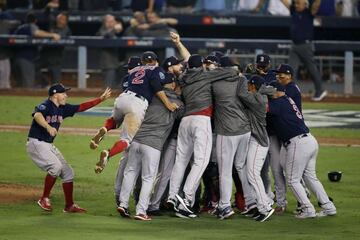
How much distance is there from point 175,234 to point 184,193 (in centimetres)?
117

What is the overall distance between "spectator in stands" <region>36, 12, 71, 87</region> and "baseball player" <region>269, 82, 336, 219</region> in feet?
47.1

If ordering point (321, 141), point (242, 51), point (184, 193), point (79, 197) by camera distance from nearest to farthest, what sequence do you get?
point (184, 193) < point (79, 197) < point (321, 141) < point (242, 51)

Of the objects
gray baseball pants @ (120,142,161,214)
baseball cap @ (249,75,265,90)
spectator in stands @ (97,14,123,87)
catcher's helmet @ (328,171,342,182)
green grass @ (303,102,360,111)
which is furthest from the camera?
spectator in stands @ (97,14,123,87)

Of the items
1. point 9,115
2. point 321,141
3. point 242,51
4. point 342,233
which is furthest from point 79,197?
point 242,51

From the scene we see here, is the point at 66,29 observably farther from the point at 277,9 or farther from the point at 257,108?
the point at 257,108

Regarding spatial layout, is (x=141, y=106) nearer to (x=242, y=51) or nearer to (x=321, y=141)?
(x=321, y=141)

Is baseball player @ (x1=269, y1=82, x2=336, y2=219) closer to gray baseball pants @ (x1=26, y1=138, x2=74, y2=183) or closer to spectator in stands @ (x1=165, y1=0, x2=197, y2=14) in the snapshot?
gray baseball pants @ (x1=26, y1=138, x2=74, y2=183)

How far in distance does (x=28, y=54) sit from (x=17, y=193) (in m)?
12.8

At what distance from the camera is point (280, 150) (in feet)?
43.1

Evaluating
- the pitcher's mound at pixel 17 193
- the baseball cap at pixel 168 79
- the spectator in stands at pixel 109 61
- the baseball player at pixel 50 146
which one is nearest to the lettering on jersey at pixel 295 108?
the baseball cap at pixel 168 79

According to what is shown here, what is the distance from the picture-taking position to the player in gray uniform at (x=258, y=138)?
41.4 ft

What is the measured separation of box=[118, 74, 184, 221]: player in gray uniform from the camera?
12562mm

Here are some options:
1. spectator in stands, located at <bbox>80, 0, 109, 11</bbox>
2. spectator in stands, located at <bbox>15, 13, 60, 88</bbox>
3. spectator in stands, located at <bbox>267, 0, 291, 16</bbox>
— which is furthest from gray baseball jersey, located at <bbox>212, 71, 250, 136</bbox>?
spectator in stands, located at <bbox>80, 0, 109, 11</bbox>

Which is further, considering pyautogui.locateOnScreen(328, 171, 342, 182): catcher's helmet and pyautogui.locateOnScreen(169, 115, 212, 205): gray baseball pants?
pyautogui.locateOnScreen(328, 171, 342, 182): catcher's helmet
